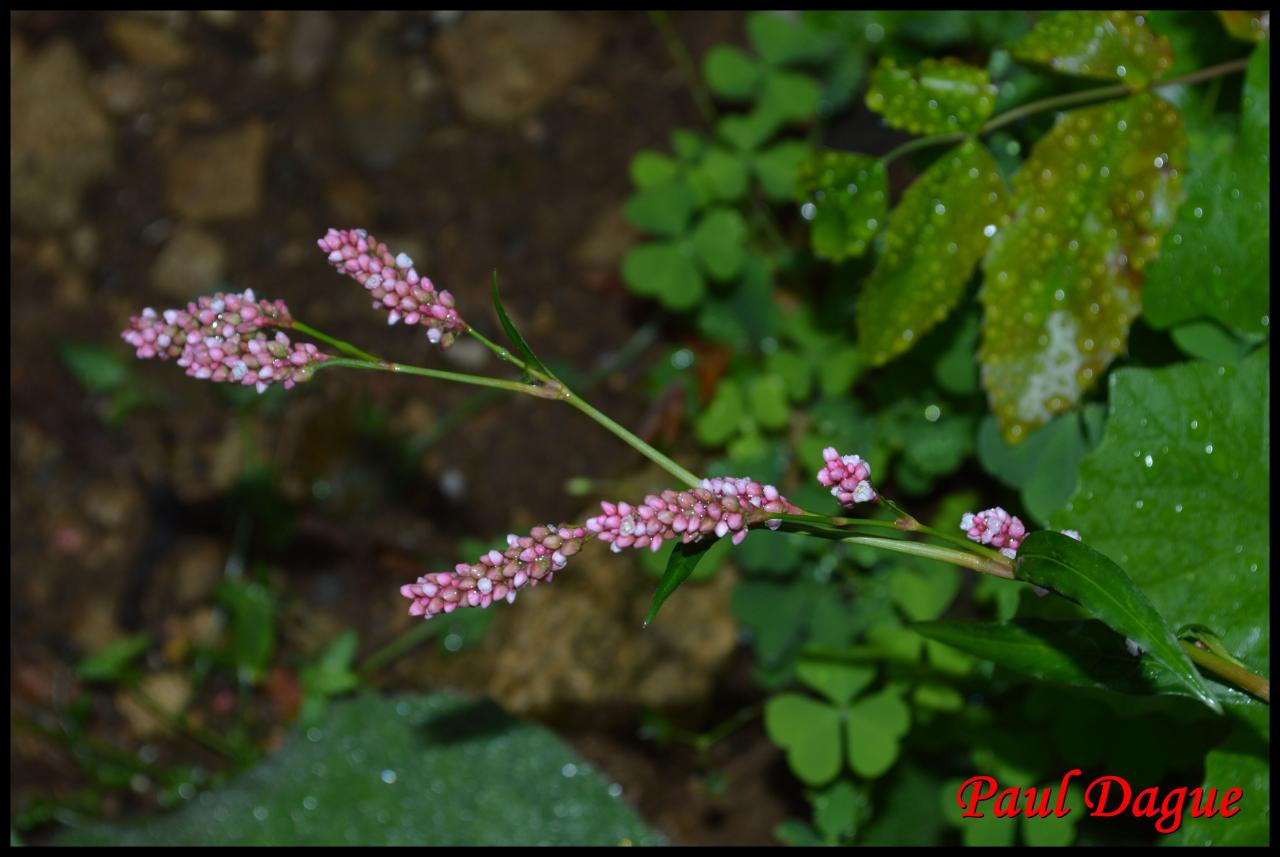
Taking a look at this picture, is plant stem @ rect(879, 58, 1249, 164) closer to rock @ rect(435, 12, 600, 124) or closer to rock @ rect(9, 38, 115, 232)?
rock @ rect(435, 12, 600, 124)

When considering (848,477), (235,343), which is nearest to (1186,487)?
(848,477)

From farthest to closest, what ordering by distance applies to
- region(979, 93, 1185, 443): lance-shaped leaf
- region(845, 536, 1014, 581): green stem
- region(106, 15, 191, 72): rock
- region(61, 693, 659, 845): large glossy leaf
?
region(106, 15, 191, 72): rock < region(61, 693, 659, 845): large glossy leaf < region(979, 93, 1185, 443): lance-shaped leaf < region(845, 536, 1014, 581): green stem

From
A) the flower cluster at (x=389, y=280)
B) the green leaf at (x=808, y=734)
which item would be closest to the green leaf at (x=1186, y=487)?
the green leaf at (x=808, y=734)

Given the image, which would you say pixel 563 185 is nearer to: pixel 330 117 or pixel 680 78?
pixel 680 78

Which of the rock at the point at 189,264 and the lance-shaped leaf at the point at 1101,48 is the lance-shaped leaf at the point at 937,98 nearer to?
the lance-shaped leaf at the point at 1101,48

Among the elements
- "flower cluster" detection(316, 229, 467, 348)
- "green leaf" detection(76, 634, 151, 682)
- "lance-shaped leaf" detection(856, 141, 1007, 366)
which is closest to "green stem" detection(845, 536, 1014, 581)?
"flower cluster" detection(316, 229, 467, 348)

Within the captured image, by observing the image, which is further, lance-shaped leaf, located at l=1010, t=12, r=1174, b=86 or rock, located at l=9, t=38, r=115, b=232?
rock, located at l=9, t=38, r=115, b=232

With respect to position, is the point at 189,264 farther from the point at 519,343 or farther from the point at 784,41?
the point at 519,343
